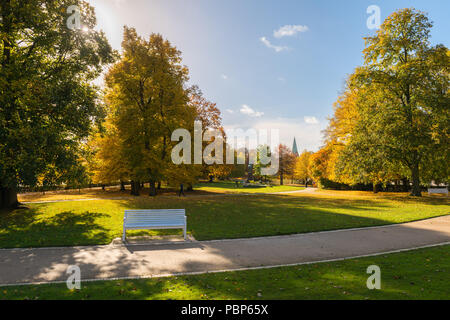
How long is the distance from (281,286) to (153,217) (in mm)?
5680

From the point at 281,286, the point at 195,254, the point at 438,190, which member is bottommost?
the point at 438,190

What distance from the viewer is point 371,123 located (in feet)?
77.6

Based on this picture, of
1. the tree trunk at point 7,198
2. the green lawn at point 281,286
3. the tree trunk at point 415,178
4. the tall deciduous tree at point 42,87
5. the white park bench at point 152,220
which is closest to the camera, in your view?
the green lawn at point 281,286

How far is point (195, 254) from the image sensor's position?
23.9 ft

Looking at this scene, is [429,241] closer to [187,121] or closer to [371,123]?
[371,123]

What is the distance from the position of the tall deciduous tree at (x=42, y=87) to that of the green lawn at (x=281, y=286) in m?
9.23

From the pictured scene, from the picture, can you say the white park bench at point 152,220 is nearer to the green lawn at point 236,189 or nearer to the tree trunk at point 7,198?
the tree trunk at point 7,198

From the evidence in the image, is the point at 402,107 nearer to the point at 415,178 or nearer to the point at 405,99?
the point at 405,99

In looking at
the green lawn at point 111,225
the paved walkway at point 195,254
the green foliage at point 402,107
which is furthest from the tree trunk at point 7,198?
the green foliage at point 402,107

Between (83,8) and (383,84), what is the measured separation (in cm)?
2538

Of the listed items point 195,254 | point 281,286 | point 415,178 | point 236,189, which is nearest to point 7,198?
point 195,254

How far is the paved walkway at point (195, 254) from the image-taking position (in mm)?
5961

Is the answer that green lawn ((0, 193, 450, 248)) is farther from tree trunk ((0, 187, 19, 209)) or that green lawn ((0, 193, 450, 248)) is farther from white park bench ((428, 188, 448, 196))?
white park bench ((428, 188, 448, 196))

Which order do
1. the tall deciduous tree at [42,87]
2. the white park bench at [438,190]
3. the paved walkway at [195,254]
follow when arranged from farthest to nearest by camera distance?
the white park bench at [438,190], the tall deciduous tree at [42,87], the paved walkway at [195,254]
